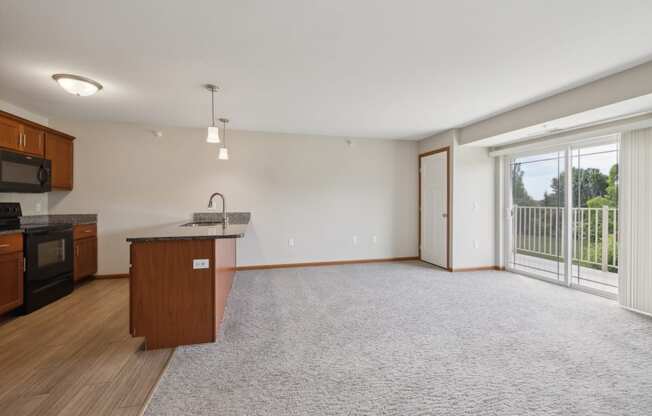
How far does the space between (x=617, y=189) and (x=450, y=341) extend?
2.96 m

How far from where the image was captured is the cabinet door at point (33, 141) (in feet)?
11.1

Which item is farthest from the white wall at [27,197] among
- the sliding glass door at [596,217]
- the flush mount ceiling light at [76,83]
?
the sliding glass door at [596,217]

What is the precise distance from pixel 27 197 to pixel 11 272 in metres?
1.53

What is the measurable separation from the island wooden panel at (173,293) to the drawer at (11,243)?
1.64 m

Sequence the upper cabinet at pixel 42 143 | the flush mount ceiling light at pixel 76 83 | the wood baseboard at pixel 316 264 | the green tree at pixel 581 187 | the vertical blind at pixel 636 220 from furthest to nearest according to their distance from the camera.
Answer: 1. the wood baseboard at pixel 316 264
2. the green tree at pixel 581 187
3. the upper cabinet at pixel 42 143
4. the vertical blind at pixel 636 220
5. the flush mount ceiling light at pixel 76 83

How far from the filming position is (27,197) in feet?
12.6

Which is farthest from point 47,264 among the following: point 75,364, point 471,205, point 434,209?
point 471,205

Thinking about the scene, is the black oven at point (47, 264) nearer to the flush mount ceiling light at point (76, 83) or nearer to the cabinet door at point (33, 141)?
the cabinet door at point (33, 141)

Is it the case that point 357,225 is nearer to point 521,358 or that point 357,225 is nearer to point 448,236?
point 448,236

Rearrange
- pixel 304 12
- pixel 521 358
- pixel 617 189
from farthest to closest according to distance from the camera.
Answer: pixel 617 189
pixel 521 358
pixel 304 12

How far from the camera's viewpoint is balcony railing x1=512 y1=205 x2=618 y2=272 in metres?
3.60

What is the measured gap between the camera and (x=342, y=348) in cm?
231

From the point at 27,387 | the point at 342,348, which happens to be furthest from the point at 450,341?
the point at 27,387

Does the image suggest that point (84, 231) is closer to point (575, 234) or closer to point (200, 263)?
point (200, 263)
